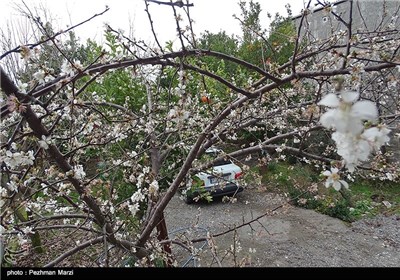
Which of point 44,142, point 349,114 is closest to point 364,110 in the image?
point 349,114

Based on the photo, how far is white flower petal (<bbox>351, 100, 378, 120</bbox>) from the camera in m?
0.46

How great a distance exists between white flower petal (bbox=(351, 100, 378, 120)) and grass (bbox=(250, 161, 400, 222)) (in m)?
4.64

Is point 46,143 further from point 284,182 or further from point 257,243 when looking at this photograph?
point 284,182

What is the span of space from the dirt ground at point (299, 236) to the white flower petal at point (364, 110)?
2797 mm

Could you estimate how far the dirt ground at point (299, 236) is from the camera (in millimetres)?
3857

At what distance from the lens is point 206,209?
5.64 metres

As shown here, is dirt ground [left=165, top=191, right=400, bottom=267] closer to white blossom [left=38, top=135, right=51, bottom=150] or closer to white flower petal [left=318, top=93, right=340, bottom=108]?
white blossom [left=38, top=135, right=51, bottom=150]
